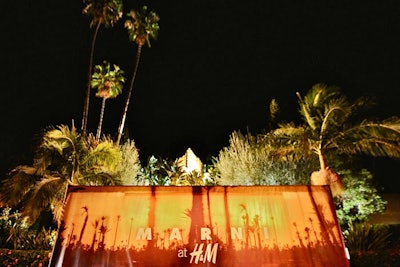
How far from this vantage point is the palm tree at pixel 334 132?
1223 cm

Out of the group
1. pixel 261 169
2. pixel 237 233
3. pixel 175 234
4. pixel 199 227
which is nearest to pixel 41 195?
pixel 175 234

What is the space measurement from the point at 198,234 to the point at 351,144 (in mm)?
8073

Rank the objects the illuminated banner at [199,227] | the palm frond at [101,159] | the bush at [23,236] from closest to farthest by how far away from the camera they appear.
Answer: the illuminated banner at [199,227] < the bush at [23,236] < the palm frond at [101,159]

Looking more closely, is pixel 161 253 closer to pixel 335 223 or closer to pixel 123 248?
pixel 123 248

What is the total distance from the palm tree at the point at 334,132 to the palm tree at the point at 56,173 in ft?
21.0

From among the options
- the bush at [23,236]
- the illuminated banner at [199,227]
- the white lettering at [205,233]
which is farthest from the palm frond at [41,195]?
the white lettering at [205,233]

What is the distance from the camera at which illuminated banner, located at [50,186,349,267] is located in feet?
23.1

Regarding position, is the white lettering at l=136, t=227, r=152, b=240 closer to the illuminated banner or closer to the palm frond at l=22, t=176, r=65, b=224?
the illuminated banner

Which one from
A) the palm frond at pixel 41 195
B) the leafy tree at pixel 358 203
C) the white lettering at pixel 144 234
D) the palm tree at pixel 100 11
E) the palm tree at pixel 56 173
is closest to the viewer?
the white lettering at pixel 144 234

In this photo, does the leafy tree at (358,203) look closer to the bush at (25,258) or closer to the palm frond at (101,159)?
the palm frond at (101,159)

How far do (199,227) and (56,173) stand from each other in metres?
7.11

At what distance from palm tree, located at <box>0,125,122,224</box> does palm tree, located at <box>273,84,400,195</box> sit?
6389 millimetres

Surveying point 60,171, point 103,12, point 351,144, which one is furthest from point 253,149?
point 103,12

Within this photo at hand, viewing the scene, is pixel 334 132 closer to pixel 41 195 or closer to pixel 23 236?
pixel 41 195
